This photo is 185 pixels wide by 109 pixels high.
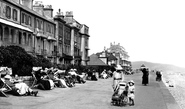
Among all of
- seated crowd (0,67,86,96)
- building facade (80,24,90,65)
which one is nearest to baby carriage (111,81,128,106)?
seated crowd (0,67,86,96)

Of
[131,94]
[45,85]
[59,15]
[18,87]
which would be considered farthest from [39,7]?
[131,94]

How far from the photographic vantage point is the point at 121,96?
43.7ft

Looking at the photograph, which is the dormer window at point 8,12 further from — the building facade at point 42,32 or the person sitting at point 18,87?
the person sitting at point 18,87

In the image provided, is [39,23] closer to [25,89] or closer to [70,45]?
[70,45]

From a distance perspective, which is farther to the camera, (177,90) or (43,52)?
(43,52)

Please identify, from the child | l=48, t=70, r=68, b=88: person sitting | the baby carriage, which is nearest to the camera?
the baby carriage

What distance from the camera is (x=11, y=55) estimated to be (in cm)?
2370

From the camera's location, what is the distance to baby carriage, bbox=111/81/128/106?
13.2m

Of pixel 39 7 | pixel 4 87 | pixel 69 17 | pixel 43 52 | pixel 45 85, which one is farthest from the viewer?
pixel 69 17

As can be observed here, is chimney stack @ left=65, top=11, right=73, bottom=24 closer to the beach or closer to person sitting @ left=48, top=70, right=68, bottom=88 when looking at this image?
the beach

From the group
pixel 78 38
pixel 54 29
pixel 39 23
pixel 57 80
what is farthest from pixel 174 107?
pixel 78 38

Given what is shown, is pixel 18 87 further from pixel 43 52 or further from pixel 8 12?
pixel 43 52

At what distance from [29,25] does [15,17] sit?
13.2ft

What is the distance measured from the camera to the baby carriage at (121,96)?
521 inches
